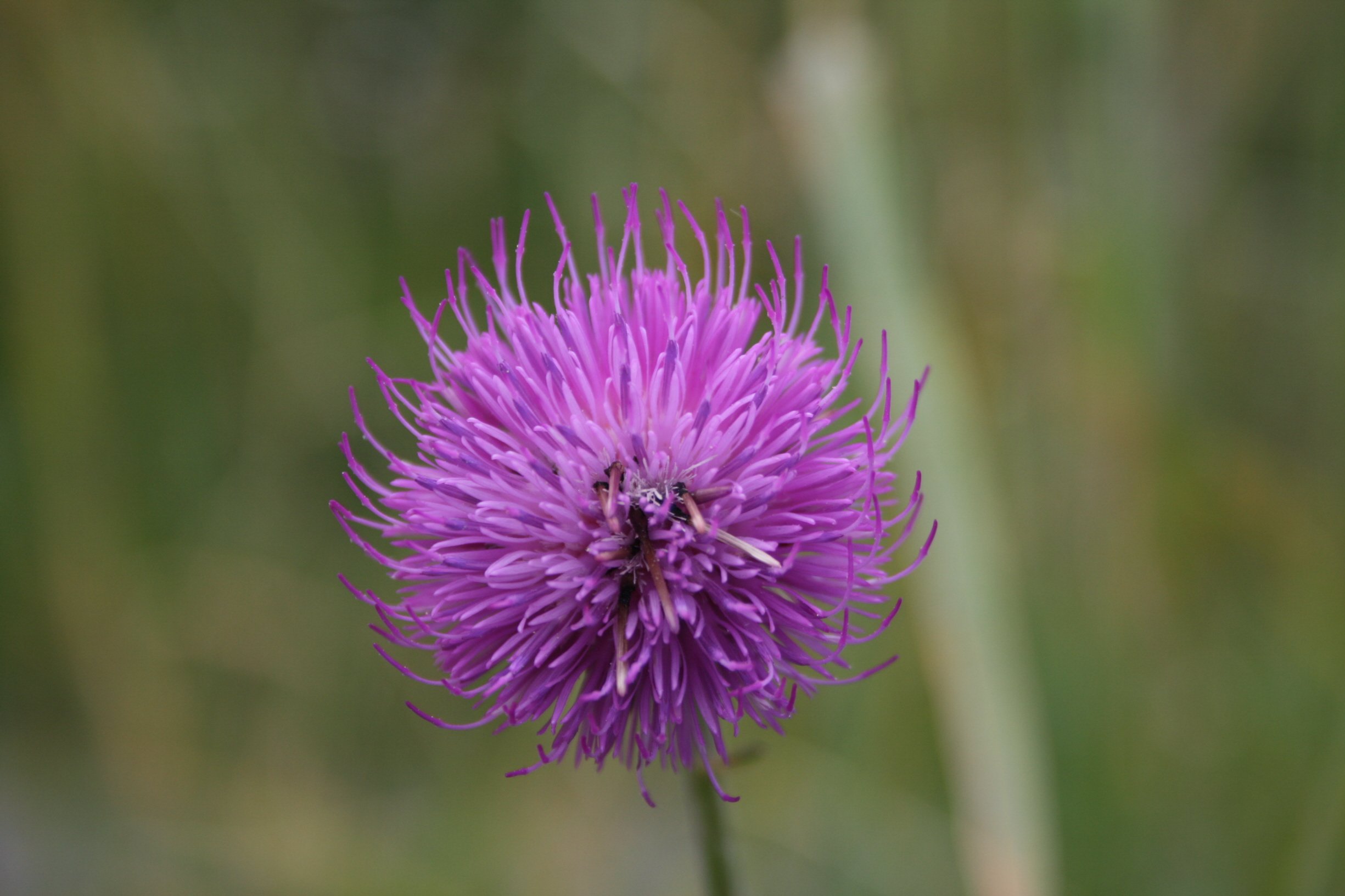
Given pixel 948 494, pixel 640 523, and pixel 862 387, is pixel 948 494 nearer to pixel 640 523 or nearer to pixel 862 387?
pixel 862 387

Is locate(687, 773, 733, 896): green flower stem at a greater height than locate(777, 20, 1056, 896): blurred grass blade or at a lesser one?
lesser

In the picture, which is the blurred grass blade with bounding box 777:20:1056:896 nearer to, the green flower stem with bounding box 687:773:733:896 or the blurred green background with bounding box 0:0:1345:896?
the blurred green background with bounding box 0:0:1345:896

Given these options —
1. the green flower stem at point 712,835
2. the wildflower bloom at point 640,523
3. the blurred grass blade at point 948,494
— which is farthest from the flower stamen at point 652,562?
the blurred grass blade at point 948,494

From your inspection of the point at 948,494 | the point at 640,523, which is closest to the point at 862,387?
the point at 948,494

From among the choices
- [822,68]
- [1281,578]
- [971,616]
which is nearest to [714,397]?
[971,616]

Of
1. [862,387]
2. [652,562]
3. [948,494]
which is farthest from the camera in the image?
[862,387]

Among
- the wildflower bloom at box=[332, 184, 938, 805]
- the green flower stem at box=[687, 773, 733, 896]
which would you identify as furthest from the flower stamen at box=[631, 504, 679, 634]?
the green flower stem at box=[687, 773, 733, 896]

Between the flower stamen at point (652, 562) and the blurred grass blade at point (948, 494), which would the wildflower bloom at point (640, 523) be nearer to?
the flower stamen at point (652, 562)

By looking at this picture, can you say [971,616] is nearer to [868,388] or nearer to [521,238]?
[868,388]
